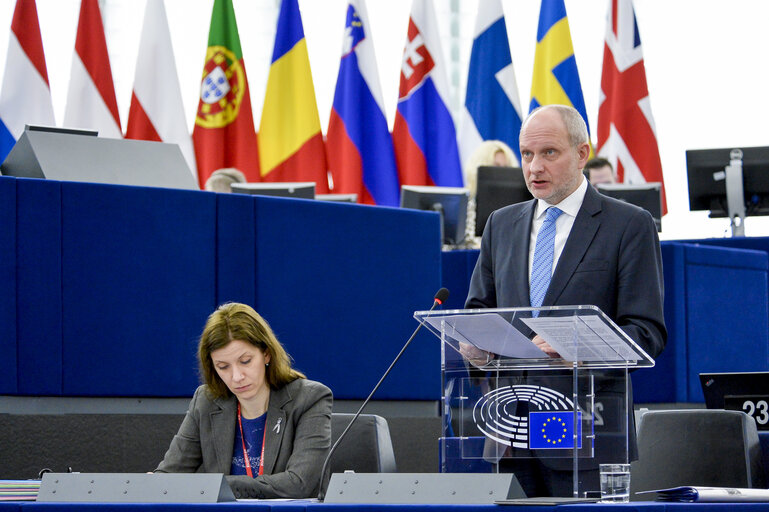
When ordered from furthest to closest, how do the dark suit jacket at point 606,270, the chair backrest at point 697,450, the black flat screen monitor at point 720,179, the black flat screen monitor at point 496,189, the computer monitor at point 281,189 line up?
1. the black flat screen monitor at point 720,179
2. the black flat screen monitor at point 496,189
3. the computer monitor at point 281,189
4. the chair backrest at point 697,450
5. the dark suit jacket at point 606,270

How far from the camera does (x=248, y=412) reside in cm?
316

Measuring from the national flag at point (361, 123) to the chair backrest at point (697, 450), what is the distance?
536 cm

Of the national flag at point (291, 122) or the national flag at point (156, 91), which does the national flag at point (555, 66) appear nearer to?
the national flag at point (291, 122)

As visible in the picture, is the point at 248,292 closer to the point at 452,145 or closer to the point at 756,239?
the point at 756,239

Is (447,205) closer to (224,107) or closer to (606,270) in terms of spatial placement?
(224,107)

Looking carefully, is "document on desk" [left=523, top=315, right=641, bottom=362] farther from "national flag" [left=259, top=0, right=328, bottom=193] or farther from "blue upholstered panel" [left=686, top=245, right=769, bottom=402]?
"national flag" [left=259, top=0, right=328, bottom=193]

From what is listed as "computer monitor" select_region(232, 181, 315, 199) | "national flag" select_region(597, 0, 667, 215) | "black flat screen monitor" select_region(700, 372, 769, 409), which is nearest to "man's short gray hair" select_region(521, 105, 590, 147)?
"black flat screen monitor" select_region(700, 372, 769, 409)

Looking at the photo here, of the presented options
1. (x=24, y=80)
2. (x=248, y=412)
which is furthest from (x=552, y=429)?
(x=24, y=80)

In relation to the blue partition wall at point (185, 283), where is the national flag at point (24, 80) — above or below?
above

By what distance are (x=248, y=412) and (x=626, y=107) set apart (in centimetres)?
607

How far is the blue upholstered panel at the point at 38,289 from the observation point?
164 inches

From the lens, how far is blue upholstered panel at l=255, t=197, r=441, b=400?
474 centimetres

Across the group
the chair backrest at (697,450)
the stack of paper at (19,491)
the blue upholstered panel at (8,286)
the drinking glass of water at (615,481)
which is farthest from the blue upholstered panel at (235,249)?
the drinking glass of water at (615,481)

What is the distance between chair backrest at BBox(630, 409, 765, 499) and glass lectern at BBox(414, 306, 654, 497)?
0.81 meters
